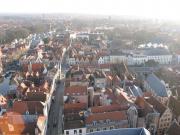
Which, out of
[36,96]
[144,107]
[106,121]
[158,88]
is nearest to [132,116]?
[144,107]

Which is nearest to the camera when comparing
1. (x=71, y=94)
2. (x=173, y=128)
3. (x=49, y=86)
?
(x=173, y=128)

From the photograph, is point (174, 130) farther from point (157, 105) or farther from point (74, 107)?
point (74, 107)

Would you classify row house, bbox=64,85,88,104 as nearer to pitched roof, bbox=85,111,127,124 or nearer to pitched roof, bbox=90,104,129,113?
pitched roof, bbox=90,104,129,113

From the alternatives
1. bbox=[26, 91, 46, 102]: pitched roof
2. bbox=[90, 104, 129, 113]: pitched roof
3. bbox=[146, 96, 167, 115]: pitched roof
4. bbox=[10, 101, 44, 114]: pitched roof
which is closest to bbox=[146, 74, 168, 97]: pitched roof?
bbox=[146, 96, 167, 115]: pitched roof

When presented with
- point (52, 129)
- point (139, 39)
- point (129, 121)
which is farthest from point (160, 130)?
point (139, 39)

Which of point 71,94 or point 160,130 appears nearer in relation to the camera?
point 160,130

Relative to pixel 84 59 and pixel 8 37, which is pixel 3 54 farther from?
pixel 8 37

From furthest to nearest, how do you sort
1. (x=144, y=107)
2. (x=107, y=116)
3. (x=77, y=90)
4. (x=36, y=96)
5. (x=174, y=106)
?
(x=77, y=90) < (x=36, y=96) < (x=174, y=106) < (x=144, y=107) < (x=107, y=116)
